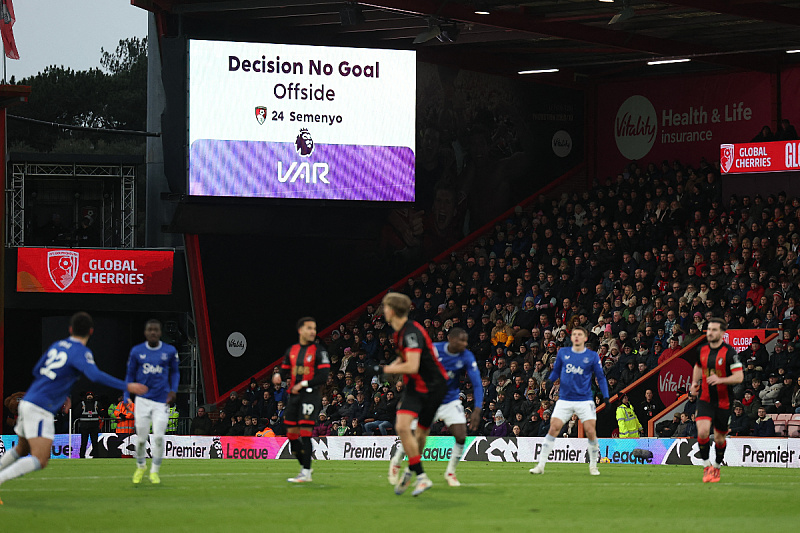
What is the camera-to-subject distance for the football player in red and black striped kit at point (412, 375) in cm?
1219

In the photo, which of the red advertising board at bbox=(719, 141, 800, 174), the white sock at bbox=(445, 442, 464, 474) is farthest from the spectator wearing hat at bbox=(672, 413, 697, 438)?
the white sock at bbox=(445, 442, 464, 474)

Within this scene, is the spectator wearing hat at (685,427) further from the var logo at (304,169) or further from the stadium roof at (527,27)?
the var logo at (304,169)

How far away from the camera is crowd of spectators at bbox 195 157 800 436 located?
1037 inches

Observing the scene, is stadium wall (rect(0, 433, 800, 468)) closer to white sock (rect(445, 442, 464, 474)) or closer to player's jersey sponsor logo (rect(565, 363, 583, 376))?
player's jersey sponsor logo (rect(565, 363, 583, 376))

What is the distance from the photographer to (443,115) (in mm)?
37594

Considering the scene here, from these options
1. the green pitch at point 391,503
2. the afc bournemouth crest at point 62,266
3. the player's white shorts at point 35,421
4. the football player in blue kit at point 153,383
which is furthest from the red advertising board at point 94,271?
the player's white shorts at point 35,421

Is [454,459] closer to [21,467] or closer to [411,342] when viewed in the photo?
[411,342]

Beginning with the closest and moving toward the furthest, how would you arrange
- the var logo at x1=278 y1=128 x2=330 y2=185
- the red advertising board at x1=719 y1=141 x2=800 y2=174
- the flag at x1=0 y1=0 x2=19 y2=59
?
the red advertising board at x1=719 y1=141 x2=800 y2=174
the flag at x1=0 y1=0 x2=19 y2=59
the var logo at x1=278 y1=128 x2=330 y2=185

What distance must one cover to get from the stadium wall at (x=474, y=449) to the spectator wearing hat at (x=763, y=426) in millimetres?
979

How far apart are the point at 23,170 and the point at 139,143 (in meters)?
31.8

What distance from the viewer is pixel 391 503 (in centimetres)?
1248

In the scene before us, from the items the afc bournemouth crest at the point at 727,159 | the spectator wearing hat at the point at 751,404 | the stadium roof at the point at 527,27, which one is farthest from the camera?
the afc bournemouth crest at the point at 727,159

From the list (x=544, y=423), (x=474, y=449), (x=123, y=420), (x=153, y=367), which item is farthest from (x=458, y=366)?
(x=123, y=420)

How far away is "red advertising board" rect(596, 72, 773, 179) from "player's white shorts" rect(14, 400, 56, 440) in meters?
28.5
